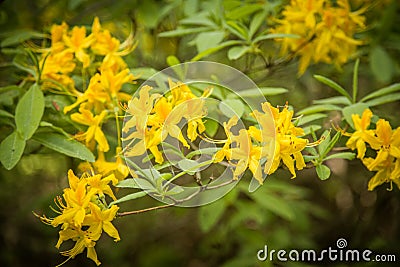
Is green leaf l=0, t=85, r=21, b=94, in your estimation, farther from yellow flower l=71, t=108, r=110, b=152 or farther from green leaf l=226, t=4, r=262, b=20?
green leaf l=226, t=4, r=262, b=20

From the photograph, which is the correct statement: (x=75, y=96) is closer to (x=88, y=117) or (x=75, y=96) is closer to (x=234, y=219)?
(x=88, y=117)

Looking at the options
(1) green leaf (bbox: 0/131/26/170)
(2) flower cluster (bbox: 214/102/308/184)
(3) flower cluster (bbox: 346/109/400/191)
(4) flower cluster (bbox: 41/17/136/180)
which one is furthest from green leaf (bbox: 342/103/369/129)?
(1) green leaf (bbox: 0/131/26/170)

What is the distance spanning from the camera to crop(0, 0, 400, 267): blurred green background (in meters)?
1.81

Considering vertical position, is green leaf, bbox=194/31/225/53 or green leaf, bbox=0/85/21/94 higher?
green leaf, bbox=0/85/21/94

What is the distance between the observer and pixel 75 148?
124 cm

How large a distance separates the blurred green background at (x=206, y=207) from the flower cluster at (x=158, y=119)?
513mm

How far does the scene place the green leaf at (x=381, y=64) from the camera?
1738 mm

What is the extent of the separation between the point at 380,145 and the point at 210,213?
808 millimetres

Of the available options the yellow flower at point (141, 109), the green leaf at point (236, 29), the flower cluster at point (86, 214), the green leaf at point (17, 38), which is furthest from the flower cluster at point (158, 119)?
the green leaf at point (17, 38)

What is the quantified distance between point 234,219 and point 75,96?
0.89 metres

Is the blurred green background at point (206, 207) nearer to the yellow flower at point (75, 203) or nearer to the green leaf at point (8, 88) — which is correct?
the green leaf at point (8, 88)

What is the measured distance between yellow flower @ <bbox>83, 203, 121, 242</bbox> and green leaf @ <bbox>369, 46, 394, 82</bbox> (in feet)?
3.61

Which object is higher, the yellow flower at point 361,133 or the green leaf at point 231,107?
the green leaf at point 231,107

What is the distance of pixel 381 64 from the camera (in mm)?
1765
